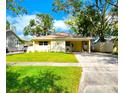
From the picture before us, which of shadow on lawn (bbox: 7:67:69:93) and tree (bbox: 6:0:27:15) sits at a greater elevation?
tree (bbox: 6:0:27:15)

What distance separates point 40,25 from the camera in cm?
3638

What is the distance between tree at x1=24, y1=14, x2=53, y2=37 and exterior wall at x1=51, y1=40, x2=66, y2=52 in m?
14.3

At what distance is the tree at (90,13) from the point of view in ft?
66.9

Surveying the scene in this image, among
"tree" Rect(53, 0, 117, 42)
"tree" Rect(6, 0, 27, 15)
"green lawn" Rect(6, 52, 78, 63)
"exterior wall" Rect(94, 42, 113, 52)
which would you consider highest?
"tree" Rect(53, 0, 117, 42)

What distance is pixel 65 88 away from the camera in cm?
467

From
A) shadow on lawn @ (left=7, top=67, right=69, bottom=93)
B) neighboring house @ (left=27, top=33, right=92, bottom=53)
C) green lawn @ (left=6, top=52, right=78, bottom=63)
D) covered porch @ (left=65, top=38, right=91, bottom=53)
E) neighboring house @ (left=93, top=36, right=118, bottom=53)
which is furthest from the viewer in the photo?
covered porch @ (left=65, top=38, right=91, bottom=53)

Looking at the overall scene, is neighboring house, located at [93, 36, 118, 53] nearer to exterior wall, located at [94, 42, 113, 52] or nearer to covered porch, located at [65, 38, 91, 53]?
exterior wall, located at [94, 42, 113, 52]

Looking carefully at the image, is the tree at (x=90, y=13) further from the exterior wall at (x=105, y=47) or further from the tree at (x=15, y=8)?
the tree at (x=15, y=8)

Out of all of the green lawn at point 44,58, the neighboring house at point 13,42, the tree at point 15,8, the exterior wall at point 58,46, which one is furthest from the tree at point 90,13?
the tree at point 15,8

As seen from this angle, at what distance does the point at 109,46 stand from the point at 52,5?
24.2 feet

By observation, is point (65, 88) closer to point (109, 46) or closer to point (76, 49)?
point (109, 46)

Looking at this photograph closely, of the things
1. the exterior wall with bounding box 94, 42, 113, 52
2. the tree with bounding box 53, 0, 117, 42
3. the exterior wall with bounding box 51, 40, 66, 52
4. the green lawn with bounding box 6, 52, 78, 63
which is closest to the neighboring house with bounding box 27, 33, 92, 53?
the exterior wall with bounding box 51, 40, 66, 52

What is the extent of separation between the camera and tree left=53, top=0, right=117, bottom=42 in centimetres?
2038
